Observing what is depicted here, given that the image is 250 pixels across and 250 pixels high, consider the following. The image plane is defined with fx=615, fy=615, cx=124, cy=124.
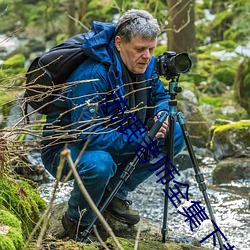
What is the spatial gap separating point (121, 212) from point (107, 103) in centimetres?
79

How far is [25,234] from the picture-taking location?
10.1 ft

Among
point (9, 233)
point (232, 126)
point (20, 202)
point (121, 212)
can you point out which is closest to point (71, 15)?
point (232, 126)

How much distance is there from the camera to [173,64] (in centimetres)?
329

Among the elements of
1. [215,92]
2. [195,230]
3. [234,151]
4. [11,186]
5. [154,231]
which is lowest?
[215,92]

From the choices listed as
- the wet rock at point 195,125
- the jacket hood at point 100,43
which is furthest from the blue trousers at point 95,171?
the wet rock at point 195,125

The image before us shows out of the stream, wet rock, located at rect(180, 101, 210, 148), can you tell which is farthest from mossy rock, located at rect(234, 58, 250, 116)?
the stream

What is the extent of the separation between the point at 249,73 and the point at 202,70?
193 cm

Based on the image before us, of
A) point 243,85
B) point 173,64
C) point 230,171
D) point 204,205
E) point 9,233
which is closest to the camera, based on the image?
point 9,233

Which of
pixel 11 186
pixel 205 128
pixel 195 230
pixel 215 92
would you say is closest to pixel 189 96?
pixel 205 128

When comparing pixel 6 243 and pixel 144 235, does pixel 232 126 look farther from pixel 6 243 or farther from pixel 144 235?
pixel 6 243

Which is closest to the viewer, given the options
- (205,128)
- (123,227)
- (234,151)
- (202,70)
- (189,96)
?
(123,227)

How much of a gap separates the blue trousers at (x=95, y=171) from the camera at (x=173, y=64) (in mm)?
418

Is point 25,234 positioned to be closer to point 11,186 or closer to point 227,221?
point 11,186

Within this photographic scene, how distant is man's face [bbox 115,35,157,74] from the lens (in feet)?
11.1
